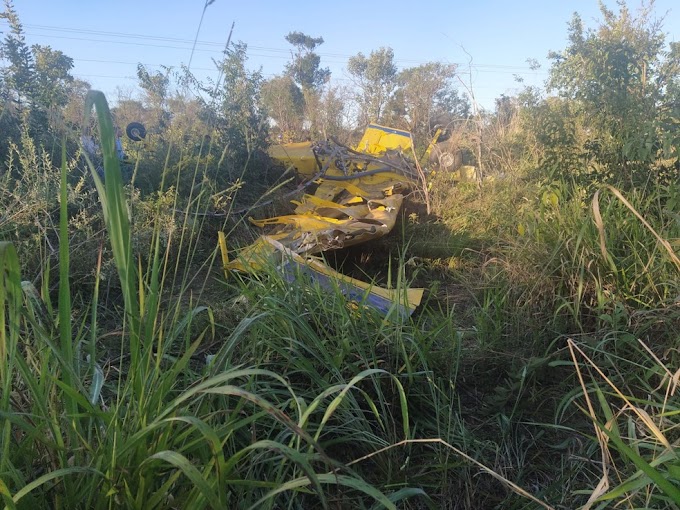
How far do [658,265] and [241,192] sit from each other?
159 inches

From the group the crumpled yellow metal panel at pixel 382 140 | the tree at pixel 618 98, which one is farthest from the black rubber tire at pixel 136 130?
the tree at pixel 618 98

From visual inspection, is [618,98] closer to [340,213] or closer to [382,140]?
[340,213]

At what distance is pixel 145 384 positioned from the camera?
1018mm

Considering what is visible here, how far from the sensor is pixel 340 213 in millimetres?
4406

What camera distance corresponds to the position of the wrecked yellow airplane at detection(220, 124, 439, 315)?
252 cm

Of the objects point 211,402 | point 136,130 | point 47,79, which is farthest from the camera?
point 136,130

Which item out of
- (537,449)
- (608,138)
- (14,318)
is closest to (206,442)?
(14,318)

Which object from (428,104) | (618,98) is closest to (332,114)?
(428,104)

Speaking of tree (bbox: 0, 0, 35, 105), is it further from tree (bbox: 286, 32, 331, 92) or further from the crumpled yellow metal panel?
tree (bbox: 286, 32, 331, 92)

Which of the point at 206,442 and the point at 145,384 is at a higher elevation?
the point at 145,384

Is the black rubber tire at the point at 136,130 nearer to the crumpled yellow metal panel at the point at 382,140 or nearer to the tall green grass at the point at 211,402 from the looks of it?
the tall green grass at the point at 211,402

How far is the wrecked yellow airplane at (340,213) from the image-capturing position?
2.52 meters

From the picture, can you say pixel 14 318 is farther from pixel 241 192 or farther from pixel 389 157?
pixel 389 157

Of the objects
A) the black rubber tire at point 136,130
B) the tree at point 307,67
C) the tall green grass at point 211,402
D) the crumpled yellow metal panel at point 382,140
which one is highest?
the tree at point 307,67
